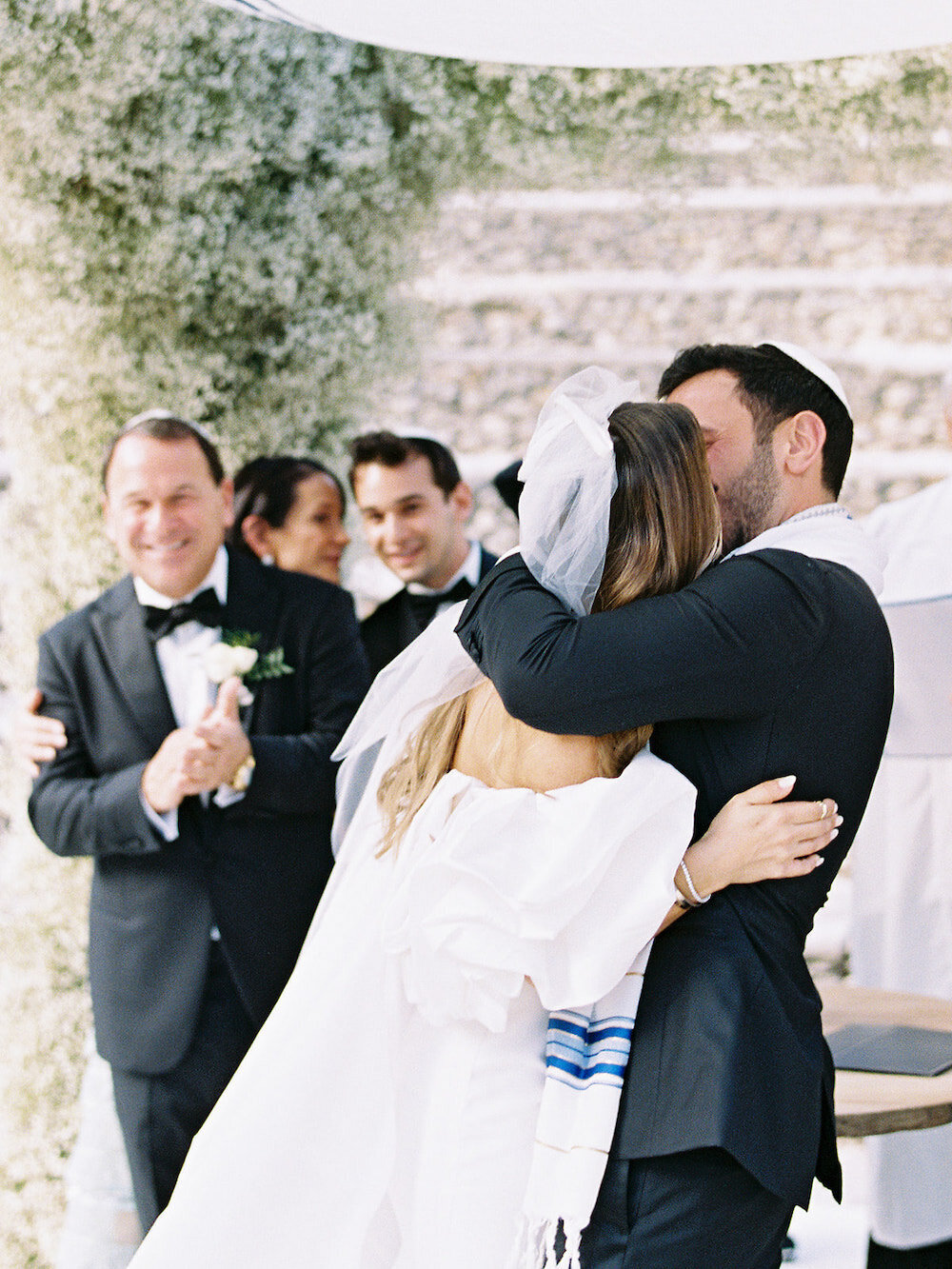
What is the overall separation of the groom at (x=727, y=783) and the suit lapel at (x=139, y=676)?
4.61ft

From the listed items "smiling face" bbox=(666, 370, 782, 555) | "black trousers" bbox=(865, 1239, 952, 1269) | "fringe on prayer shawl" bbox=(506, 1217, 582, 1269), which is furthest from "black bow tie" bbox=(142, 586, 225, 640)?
"black trousers" bbox=(865, 1239, 952, 1269)

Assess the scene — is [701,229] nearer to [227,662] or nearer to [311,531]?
[311,531]

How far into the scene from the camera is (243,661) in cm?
286

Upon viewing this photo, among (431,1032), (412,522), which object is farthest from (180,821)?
(431,1032)

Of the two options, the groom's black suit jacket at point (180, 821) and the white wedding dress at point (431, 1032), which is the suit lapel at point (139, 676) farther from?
the white wedding dress at point (431, 1032)

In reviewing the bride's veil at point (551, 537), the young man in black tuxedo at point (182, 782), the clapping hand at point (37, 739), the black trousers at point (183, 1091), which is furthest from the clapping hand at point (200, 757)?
the bride's veil at point (551, 537)

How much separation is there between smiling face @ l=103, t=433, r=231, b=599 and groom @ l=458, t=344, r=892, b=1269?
55.5 inches

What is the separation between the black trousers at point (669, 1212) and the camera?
162 centimetres

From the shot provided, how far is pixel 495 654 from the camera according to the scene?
1656mm

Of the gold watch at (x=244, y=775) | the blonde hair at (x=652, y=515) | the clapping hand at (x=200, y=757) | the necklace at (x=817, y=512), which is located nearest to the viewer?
the blonde hair at (x=652, y=515)

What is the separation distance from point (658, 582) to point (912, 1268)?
106 inches

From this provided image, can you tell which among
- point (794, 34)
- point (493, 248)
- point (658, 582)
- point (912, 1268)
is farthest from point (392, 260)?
point (912, 1268)

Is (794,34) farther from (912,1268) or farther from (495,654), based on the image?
(912,1268)

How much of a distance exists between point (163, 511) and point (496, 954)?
169cm
